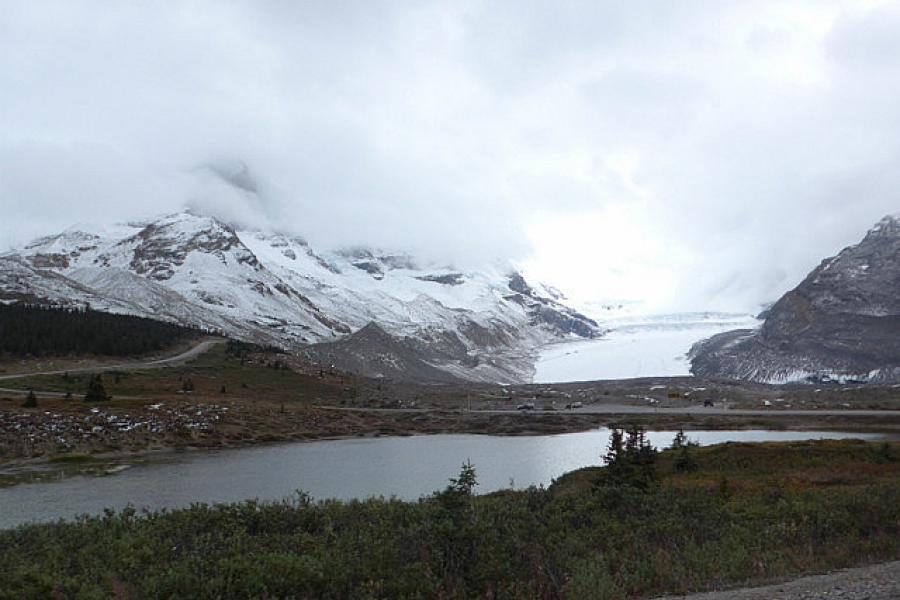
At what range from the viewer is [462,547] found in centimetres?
1373

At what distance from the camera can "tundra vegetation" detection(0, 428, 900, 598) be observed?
Answer: 1212 centimetres

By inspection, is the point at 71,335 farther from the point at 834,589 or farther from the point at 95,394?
the point at 834,589

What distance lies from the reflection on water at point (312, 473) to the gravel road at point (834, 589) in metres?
13.9

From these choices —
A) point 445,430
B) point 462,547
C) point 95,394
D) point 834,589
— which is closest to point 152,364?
point 95,394

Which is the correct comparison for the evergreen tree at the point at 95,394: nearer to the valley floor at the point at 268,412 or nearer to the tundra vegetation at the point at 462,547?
the valley floor at the point at 268,412

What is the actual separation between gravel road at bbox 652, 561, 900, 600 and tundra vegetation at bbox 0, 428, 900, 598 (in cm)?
88

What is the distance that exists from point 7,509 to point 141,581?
30910 millimetres

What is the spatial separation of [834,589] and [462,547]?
6867 millimetres

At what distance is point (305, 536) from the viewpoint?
1597 centimetres

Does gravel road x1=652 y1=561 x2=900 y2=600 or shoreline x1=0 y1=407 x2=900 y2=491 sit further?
shoreline x1=0 y1=407 x2=900 y2=491

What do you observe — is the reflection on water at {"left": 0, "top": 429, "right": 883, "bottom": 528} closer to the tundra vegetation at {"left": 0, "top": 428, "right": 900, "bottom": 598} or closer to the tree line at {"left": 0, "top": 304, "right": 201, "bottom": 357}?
the tundra vegetation at {"left": 0, "top": 428, "right": 900, "bottom": 598}

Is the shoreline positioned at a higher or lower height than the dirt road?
lower

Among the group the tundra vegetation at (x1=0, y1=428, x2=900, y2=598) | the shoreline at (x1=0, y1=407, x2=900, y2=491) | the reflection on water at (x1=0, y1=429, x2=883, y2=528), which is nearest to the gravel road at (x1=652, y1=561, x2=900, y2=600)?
the tundra vegetation at (x1=0, y1=428, x2=900, y2=598)

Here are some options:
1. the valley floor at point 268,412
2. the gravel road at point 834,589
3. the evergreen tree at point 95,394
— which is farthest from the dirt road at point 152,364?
the gravel road at point 834,589
